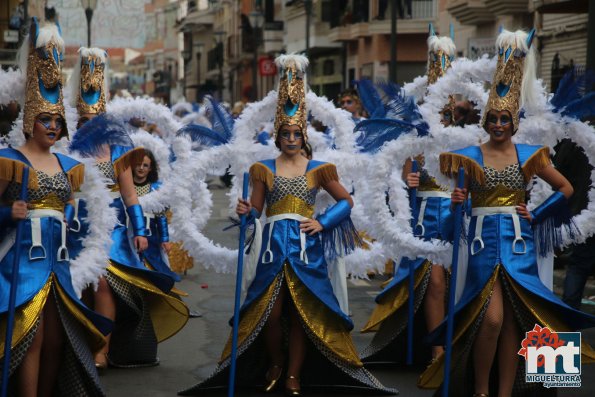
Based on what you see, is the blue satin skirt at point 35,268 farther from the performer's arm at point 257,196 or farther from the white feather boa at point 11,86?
the performer's arm at point 257,196

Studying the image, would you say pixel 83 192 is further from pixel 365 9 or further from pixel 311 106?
pixel 365 9

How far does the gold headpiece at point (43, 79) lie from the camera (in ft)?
23.7

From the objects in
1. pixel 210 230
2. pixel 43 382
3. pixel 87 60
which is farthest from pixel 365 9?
pixel 43 382

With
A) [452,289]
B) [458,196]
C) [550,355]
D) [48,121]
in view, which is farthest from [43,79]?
[550,355]

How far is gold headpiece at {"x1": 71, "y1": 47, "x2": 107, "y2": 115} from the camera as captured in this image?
9.45 m

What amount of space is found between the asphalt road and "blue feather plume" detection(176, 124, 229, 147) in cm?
170

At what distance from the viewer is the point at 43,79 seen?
7238mm

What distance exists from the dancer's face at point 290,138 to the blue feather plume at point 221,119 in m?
0.69

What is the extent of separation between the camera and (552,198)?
25.7 feet

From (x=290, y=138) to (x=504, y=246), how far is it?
66.2 inches

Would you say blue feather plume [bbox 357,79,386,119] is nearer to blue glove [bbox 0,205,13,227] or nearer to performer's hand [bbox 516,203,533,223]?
performer's hand [bbox 516,203,533,223]

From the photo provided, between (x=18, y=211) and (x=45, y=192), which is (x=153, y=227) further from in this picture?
(x=18, y=211)

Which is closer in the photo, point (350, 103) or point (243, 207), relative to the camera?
point (243, 207)

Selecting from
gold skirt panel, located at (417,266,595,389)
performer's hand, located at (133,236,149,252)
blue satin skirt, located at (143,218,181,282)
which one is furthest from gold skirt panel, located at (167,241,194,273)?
gold skirt panel, located at (417,266,595,389)
